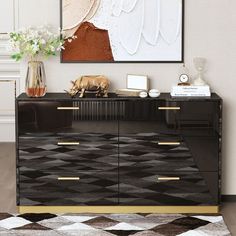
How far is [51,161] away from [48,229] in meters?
0.50

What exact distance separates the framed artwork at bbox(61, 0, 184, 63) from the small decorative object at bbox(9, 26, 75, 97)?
0.35 feet

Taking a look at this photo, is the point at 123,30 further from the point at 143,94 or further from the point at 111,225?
the point at 111,225

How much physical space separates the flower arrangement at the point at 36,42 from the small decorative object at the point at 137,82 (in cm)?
48

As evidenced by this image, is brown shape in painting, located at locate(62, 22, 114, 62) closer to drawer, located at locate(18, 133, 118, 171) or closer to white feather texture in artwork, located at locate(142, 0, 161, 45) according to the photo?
white feather texture in artwork, located at locate(142, 0, 161, 45)

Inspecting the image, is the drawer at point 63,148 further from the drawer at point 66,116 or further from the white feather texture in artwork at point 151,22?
the white feather texture in artwork at point 151,22

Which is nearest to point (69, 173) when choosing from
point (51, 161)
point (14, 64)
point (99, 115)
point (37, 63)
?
point (51, 161)

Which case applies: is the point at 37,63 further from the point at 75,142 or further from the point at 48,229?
the point at 48,229

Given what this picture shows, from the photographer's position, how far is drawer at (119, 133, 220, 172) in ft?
14.1

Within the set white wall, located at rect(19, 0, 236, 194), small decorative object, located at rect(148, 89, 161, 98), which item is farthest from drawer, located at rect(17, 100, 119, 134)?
white wall, located at rect(19, 0, 236, 194)

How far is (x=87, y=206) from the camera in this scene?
4352 millimetres

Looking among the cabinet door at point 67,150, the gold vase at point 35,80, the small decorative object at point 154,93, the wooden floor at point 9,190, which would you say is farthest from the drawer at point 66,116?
the wooden floor at point 9,190

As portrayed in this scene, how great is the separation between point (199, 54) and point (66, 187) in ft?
4.21

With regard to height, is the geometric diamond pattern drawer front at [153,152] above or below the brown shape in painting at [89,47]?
below

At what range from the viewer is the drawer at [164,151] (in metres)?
4.29
